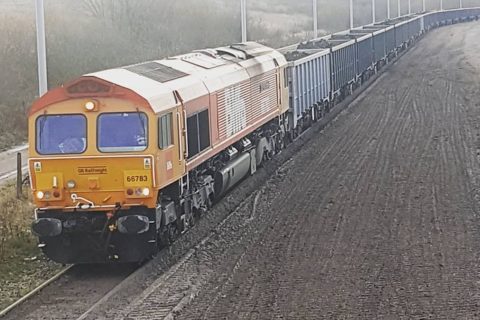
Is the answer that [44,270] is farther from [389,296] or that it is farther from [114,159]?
[389,296]

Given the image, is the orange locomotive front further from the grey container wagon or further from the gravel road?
the grey container wagon

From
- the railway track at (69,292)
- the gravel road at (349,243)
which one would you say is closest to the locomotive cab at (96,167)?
the railway track at (69,292)

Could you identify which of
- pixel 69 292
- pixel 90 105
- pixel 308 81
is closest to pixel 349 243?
pixel 69 292

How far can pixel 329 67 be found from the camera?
34844mm

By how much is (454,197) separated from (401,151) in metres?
6.37

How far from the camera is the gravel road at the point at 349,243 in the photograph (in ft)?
39.2

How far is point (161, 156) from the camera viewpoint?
46.4ft

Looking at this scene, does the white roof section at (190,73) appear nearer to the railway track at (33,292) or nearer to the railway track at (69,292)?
the railway track at (69,292)

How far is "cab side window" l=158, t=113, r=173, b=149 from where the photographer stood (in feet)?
46.4

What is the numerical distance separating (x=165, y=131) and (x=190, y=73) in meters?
3.01

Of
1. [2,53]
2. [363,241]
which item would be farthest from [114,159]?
[2,53]

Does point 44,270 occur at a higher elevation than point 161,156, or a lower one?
lower

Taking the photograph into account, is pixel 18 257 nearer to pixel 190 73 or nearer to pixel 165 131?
pixel 165 131

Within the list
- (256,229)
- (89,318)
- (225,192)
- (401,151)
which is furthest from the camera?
→ (401,151)
